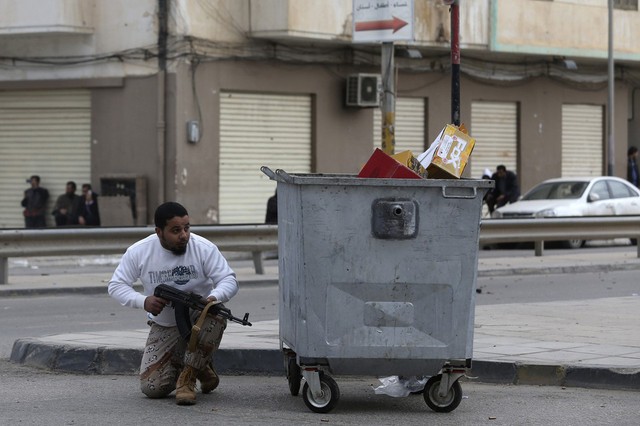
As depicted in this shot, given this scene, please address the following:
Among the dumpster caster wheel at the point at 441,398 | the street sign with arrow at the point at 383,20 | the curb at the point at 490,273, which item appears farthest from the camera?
the street sign with arrow at the point at 383,20

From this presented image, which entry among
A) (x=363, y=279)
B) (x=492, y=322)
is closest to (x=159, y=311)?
(x=363, y=279)

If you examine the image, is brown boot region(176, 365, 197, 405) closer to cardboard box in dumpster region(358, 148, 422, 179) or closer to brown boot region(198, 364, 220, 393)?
brown boot region(198, 364, 220, 393)

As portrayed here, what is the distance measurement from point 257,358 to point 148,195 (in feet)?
54.2

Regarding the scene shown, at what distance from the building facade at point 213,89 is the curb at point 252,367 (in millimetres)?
15474

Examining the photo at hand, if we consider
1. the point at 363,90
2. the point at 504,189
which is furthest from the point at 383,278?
the point at 504,189

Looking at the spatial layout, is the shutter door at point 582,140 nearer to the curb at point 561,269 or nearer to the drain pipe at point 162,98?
the drain pipe at point 162,98

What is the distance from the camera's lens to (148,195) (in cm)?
2602

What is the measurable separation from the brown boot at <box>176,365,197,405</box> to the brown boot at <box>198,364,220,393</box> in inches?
6.2

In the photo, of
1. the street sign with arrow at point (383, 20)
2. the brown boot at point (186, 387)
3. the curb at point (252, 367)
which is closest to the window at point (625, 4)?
the street sign with arrow at point (383, 20)

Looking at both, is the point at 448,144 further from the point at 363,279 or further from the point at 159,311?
the point at 159,311

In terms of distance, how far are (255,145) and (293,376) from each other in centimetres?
1899

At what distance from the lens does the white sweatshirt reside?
8.59m

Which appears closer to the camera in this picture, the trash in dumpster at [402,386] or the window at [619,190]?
the trash in dumpster at [402,386]

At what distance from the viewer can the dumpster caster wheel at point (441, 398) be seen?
8.20 meters
